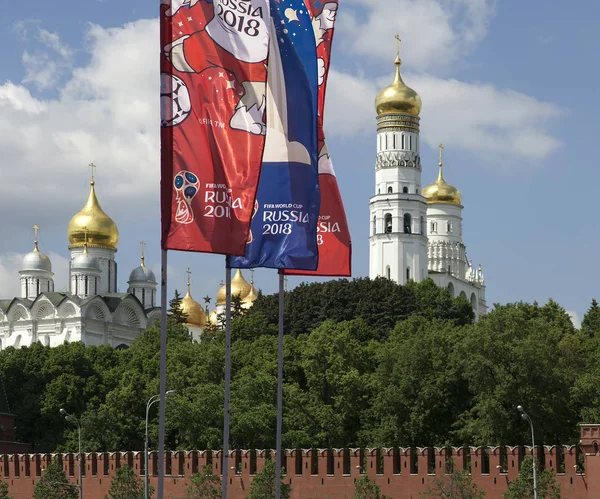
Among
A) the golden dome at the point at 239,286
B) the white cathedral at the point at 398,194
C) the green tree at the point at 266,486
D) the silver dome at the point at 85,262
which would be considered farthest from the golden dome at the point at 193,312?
the green tree at the point at 266,486

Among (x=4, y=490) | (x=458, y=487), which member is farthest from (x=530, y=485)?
(x=4, y=490)

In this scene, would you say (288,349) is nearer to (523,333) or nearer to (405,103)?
(523,333)

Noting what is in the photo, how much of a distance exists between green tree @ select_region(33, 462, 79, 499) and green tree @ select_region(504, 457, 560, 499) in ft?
Result: 63.5

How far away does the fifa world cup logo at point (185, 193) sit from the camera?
29281 mm

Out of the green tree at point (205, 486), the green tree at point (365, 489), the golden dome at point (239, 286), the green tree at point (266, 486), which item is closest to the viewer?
the green tree at point (365, 489)

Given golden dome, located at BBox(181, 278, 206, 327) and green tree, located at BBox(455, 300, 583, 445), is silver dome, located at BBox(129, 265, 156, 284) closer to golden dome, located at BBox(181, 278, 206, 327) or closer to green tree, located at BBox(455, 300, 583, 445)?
golden dome, located at BBox(181, 278, 206, 327)

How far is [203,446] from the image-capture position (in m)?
73.8

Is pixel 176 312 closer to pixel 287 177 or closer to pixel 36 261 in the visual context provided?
pixel 36 261

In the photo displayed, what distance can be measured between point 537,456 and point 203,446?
17.2m

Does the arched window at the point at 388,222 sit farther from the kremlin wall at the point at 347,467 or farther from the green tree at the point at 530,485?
the green tree at the point at 530,485

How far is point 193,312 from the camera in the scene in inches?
5763

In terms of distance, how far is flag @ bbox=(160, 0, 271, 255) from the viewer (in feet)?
96.4

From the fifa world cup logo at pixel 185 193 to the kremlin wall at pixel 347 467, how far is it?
35439 millimetres

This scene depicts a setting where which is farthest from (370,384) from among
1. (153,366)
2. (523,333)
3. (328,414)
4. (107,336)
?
(107,336)
